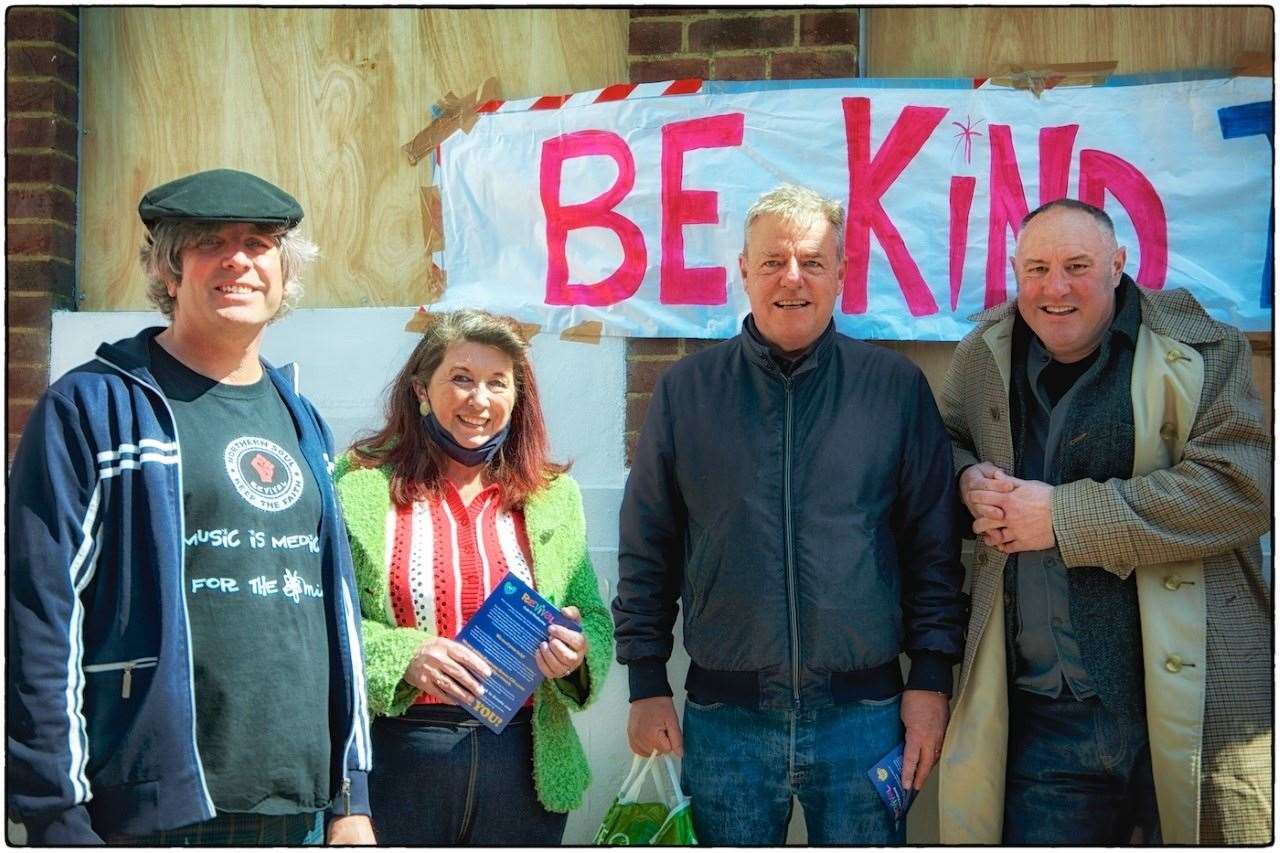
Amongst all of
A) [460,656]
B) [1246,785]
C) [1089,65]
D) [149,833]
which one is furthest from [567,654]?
[1089,65]

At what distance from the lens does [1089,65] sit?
4.05m

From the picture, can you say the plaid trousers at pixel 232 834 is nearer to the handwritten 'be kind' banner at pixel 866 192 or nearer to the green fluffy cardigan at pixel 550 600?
the green fluffy cardigan at pixel 550 600

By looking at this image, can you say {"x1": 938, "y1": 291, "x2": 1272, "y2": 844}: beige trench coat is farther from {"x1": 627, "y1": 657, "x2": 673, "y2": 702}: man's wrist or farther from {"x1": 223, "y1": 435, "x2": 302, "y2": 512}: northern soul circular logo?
{"x1": 223, "y1": 435, "x2": 302, "y2": 512}: northern soul circular logo

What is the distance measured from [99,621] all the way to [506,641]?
939 mm

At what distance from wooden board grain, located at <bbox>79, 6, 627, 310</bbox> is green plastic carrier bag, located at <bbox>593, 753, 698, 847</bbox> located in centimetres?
199

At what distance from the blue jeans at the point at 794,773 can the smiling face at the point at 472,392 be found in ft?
3.04

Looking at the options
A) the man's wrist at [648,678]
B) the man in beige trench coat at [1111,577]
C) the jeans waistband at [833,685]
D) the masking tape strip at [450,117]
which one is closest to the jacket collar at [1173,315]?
the man in beige trench coat at [1111,577]

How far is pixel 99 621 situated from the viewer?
2.47 m

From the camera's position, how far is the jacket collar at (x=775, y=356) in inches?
127

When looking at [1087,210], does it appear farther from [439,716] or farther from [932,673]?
[439,716]

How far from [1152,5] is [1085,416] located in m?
1.57

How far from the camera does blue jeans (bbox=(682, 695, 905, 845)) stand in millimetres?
3053

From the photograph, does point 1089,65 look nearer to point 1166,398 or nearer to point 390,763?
point 1166,398

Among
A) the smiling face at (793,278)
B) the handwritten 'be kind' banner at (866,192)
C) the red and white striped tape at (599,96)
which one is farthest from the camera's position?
the red and white striped tape at (599,96)
